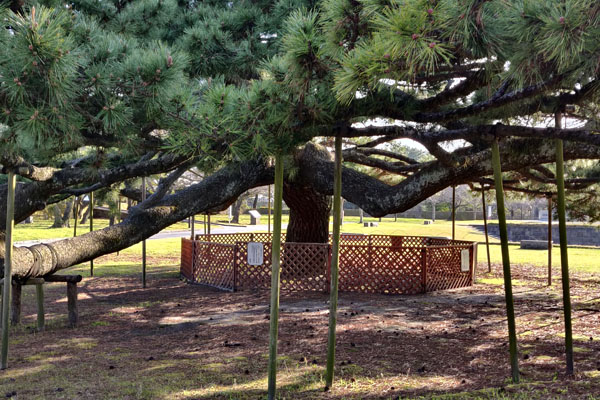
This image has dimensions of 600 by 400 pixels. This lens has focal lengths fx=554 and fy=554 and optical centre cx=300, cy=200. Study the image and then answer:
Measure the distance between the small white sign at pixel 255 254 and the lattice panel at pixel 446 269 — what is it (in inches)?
130

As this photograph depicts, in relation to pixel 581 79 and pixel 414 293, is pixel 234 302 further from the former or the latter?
A: pixel 581 79

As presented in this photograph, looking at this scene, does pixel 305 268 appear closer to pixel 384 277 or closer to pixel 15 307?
pixel 384 277

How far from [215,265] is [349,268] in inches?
112

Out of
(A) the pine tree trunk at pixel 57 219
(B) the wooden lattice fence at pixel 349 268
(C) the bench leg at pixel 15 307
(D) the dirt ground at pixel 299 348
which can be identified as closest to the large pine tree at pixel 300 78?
(C) the bench leg at pixel 15 307

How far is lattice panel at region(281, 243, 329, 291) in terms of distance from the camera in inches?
431

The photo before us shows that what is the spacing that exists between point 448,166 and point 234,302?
4406mm

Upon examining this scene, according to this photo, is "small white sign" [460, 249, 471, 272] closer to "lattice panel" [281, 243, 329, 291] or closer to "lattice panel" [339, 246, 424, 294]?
"lattice panel" [339, 246, 424, 294]

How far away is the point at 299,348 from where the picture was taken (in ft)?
20.7

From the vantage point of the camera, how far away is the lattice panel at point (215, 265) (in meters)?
11.3

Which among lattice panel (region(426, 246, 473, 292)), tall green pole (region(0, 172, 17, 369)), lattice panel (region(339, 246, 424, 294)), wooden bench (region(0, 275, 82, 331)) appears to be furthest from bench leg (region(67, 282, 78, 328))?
lattice panel (region(426, 246, 473, 292))

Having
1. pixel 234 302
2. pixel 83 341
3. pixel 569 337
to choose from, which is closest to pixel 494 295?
pixel 234 302

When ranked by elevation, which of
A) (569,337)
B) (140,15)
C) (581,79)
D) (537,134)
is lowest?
(569,337)

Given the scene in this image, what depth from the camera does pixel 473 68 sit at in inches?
154

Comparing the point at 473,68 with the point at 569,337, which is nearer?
the point at 473,68
